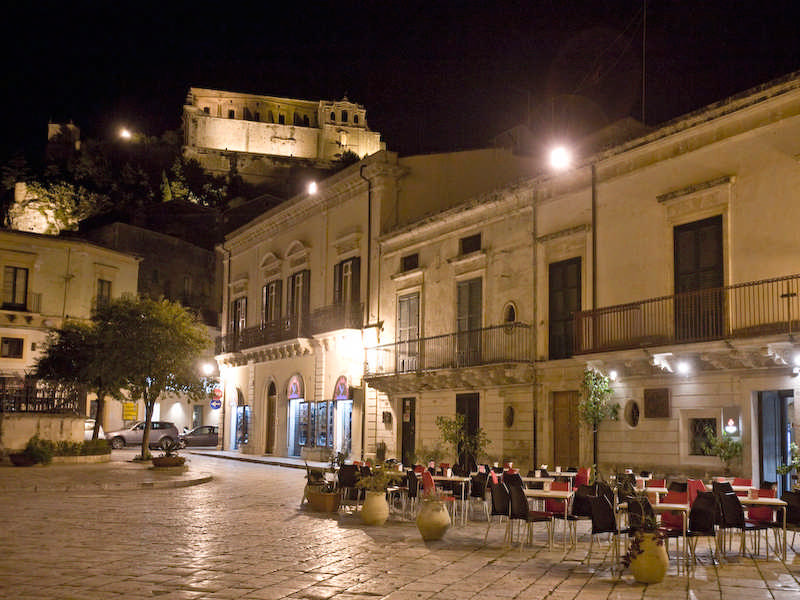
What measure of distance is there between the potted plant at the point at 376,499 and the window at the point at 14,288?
3234cm

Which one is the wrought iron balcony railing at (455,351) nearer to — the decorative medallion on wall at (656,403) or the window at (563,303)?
the window at (563,303)

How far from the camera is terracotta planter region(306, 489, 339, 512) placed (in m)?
14.5

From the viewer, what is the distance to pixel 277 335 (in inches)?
1280

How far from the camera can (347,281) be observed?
28969 millimetres

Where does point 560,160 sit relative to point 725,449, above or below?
above

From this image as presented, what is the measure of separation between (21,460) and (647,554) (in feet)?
65.1

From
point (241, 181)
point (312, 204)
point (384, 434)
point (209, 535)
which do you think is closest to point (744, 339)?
point (209, 535)

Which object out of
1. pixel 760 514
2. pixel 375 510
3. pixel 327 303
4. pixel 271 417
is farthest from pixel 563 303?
pixel 271 417

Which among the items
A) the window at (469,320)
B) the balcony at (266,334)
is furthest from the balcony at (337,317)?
the window at (469,320)

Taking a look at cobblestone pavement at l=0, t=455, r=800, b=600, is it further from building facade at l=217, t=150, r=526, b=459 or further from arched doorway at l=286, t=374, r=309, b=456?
arched doorway at l=286, t=374, r=309, b=456

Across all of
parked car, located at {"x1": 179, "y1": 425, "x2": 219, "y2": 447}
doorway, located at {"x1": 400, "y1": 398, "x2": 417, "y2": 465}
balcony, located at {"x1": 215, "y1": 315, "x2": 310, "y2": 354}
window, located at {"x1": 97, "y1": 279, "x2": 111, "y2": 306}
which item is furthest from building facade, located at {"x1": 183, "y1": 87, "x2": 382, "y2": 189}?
doorway, located at {"x1": 400, "y1": 398, "x2": 417, "y2": 465}

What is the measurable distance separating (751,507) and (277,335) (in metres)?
23.5

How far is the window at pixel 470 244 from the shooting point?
22.9m

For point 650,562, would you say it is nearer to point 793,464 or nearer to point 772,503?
point 772,503
